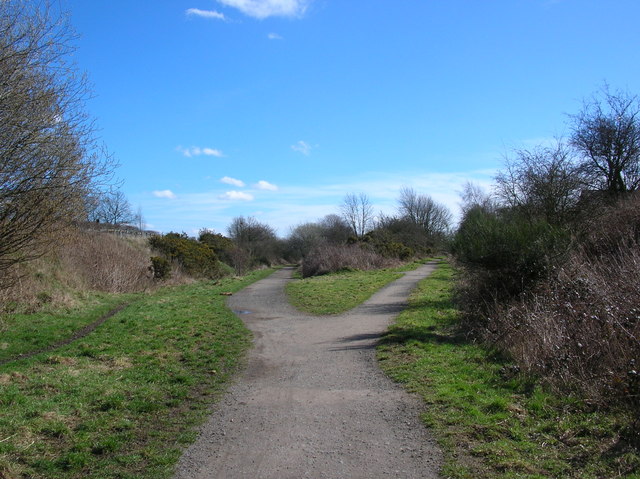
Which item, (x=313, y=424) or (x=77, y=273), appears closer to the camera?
(x=313, y=424)

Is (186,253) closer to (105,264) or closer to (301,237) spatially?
(105,264)

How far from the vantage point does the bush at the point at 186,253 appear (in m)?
35.6

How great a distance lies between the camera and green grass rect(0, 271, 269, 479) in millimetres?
4668

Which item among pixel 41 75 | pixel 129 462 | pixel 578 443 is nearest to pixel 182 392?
pixel 129 462

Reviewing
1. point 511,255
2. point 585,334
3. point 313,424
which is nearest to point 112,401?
point 313,424

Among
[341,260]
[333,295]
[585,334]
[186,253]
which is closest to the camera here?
[585,334]

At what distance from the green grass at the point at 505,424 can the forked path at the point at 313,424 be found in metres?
0.29

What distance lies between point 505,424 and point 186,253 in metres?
33.1

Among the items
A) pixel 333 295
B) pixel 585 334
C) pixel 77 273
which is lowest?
pixel 333 295

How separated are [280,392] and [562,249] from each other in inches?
328

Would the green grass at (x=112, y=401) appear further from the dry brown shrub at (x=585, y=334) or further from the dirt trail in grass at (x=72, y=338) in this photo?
the dry brown shrub at (x=585, y=334)

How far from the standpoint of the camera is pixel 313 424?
5.73 m

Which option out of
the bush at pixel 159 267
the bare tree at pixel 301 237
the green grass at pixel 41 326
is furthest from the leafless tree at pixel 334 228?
the green grass at pixel 41 326

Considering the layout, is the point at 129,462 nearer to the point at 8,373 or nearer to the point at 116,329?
the point at 8,373
